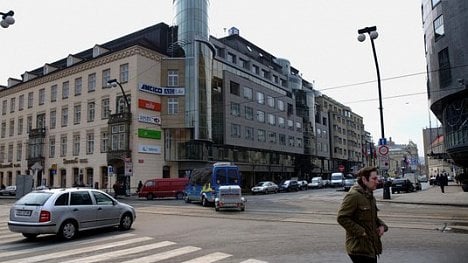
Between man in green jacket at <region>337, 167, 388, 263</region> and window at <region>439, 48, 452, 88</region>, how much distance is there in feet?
113

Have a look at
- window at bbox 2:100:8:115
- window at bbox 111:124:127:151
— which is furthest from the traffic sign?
window at bbox 2:100:8:115

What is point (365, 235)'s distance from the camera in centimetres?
470

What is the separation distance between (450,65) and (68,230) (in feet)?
108

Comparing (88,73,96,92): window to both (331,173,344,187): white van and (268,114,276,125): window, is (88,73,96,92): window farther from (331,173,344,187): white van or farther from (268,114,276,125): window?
(331,173,344,187): white van

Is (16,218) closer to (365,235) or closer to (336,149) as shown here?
(365,235)

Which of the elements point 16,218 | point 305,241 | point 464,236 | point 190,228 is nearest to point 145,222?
point 190,228

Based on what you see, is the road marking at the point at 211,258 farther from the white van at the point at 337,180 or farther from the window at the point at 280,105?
the window at the point at 280,105

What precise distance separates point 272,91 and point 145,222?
60266 millimetres

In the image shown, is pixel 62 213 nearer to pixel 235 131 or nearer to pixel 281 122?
pixel 235 131

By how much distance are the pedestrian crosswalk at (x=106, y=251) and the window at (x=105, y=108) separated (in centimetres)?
3953

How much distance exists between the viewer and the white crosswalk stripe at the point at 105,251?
9.03 m

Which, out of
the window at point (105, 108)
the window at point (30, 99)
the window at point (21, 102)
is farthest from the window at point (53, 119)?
the window at point (105, 108)

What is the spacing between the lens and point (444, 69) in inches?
1407

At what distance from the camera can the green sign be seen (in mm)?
46906
